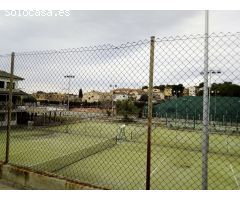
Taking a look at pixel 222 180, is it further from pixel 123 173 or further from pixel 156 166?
pixel 123 173

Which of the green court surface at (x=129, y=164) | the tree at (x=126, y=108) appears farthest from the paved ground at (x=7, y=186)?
the tree at (x=126, y=108)

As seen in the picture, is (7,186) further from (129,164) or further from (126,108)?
(126,108)

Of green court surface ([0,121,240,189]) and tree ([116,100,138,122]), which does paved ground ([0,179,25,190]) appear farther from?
tree ([116,100,138,122])

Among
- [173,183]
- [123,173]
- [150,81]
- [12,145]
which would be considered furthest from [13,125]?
[150,81]

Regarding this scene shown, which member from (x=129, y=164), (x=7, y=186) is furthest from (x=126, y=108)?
(x=7, y=186)

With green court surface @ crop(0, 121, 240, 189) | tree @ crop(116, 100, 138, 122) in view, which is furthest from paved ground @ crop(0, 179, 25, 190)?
tree @ crop(116, 100, 138, 122)

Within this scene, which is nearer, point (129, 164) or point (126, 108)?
point (129, 164)

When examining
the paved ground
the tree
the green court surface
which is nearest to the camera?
the paved ground

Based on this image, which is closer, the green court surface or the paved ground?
the paved ground

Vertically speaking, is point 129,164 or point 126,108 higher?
point 126,108

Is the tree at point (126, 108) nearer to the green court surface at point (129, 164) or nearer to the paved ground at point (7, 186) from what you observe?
the green court surface at point (129, 164)

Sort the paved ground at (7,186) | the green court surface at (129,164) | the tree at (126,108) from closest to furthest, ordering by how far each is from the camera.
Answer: the paved ground at (7,186), the green court surface at (129,164), the tree at (126,108)

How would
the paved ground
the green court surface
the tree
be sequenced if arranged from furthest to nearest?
the tree < the green court surface < the paved ground
